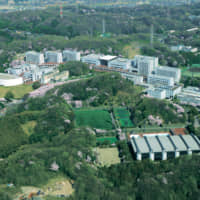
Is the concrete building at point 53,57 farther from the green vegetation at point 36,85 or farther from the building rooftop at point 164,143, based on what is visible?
the building rooftop at point 164,143

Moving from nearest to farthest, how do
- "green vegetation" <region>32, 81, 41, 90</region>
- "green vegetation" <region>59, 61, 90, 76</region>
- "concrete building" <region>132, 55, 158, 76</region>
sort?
1. "green vegetation" <region>32, 81, 41, 90</region>
2. "concrete building" <region>132, 55, 158, 76</region>
3. "green vegetation" <region>59, 61, 90, 76</region>

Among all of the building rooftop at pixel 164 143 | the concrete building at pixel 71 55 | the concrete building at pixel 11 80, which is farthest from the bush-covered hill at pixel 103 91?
the concrete building at pixel 71 55

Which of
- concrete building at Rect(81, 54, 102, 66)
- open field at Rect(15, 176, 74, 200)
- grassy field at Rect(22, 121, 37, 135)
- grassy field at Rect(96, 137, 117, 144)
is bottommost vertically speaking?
open field at Rect(15, 176, 74, 200)

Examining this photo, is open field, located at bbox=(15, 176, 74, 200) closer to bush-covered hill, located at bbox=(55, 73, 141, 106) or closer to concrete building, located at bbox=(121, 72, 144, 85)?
bush-covered hill, located at bbox=(55, 73, 141, 106)

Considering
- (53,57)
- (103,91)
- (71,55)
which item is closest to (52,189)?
(103,91)

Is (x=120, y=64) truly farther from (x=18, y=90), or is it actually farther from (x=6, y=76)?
(x=6, y=76)

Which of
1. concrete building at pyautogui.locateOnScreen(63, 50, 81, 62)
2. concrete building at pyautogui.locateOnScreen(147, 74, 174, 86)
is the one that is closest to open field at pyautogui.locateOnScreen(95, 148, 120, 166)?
concrete building at pyautogui.locateOnScreen(147, 74, 174, 86)
